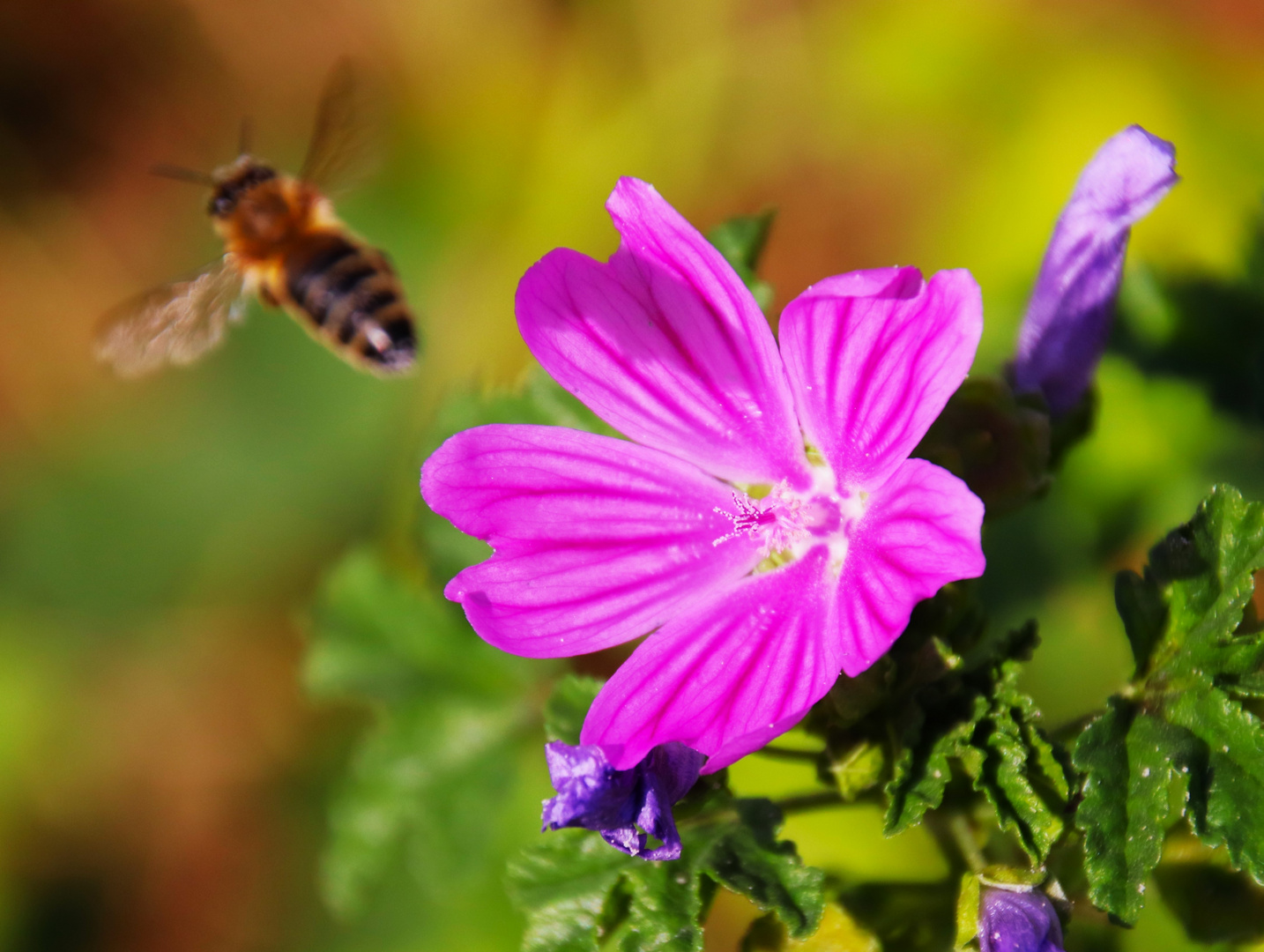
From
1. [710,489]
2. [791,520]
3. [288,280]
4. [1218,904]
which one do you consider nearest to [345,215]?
[288,280]

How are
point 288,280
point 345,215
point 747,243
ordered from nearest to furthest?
point 747,243 → point 288,280 → point 345,215

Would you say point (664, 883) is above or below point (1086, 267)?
below

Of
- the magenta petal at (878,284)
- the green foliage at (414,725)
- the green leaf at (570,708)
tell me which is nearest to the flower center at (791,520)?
the green leaf at (570,708)

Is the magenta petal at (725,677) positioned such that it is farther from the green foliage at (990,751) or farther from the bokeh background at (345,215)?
the bokeh background at (345,215)

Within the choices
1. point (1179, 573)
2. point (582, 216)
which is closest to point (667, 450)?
point (1179, 573)

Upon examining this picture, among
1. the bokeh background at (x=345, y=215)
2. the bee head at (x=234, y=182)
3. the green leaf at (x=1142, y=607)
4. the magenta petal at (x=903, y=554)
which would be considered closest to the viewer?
the magenta petal at (x=903, y=554)

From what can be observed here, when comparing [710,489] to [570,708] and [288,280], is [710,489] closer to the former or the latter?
[570,708]

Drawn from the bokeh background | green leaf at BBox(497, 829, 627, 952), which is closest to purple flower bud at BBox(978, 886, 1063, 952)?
green leaf at BBox(497, 829, 627, 952)
